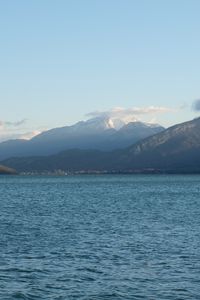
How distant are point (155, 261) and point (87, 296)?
40.7 ft

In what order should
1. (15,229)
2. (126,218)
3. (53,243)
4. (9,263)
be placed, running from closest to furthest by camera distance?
(9,263)
(53,243)
(15,229)
(126,218)

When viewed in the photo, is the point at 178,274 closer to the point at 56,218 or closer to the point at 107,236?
the point at 107,236

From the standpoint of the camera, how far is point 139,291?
Answer: 132ft

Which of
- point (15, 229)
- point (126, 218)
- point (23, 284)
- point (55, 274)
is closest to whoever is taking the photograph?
point (23, 284)

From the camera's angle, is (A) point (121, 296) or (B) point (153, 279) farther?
(B) point (153, 279)

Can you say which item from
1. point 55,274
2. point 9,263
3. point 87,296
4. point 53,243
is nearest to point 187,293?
point 87,296

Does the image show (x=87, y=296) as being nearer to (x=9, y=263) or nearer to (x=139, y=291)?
(x=139, y=291)

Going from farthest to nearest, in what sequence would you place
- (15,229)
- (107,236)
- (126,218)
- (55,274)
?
(126,218), (15,229), (107,236), (55,274)

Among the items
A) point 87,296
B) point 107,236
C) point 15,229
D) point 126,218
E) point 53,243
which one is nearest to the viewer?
point 87,296

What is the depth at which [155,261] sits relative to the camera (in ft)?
165

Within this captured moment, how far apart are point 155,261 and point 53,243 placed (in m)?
13.6

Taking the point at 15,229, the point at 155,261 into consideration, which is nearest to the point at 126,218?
the point at 15,229

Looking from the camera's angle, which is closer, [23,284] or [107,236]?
[23,284]

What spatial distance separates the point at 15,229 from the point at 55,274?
101 feet
